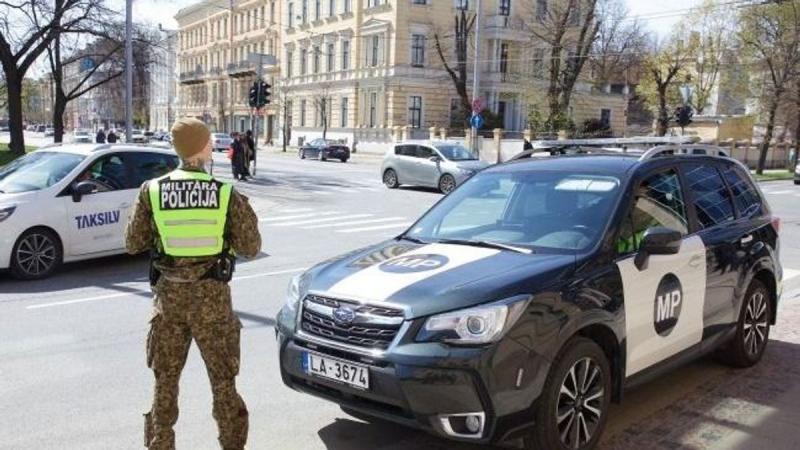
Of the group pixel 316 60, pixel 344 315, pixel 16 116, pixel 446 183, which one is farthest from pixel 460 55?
pixel 344 315

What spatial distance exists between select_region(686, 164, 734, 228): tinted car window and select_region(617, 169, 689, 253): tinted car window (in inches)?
8.8

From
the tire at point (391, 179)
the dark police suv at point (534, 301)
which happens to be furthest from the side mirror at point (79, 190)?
the tire at point (391, 179)

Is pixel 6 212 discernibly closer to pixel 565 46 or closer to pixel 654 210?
pixel 654 210

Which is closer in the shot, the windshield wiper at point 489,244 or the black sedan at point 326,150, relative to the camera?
the windshield wiper at point 489,244

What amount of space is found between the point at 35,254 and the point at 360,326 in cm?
685

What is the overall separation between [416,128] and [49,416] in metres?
54.5

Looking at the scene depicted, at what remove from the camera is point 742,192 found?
19.8 feet

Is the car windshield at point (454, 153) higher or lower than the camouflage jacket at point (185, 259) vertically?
lower

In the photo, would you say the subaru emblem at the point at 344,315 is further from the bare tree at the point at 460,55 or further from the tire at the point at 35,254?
the bare tree at the point at 460,55

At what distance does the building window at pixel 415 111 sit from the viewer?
60500 mm

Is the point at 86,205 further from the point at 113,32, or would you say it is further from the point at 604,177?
the point at 113,32

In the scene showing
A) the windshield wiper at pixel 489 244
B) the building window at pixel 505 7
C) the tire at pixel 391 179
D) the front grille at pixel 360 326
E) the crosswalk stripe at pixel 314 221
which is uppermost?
the building window at pixel 505 7

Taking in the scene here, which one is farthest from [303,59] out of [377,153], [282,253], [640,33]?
[282,253]

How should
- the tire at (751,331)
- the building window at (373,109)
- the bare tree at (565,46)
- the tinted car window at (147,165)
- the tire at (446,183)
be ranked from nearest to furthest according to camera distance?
1. the tire at (751,331)
2. the tinted car window at (147,165)
3. the tire at (446,183)
4. the bare tree at (565,46)
5. the building window at (373,109)
